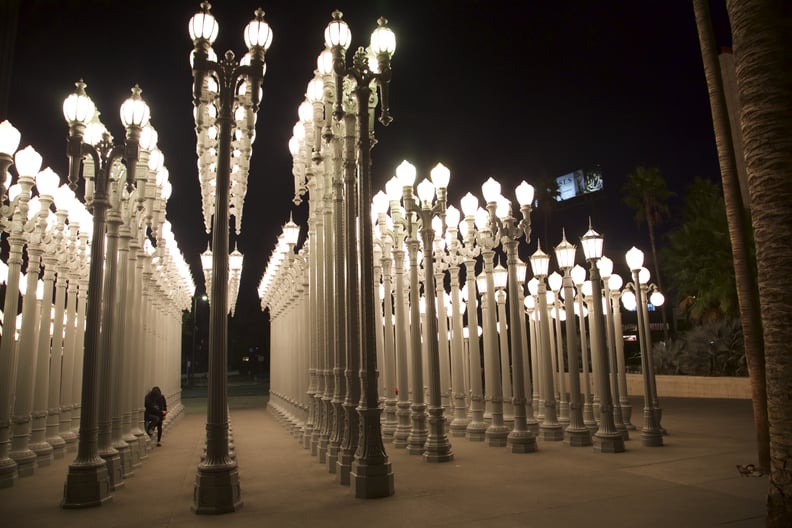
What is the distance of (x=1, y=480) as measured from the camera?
11820mm

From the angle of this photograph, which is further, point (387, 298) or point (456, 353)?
point (456, 353)

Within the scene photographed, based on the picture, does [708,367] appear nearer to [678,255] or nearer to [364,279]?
[678,255]

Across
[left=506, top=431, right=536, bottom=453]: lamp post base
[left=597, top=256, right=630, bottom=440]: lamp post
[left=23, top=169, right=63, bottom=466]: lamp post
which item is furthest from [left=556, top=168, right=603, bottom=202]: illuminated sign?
[left=23, top=169, right=63, bottom=466]: lamp post

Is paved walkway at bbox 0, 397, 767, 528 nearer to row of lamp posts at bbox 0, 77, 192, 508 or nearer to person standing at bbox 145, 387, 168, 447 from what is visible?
row of lamp posts at bbox 0, 77, 192, 508

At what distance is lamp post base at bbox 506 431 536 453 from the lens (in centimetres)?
1406

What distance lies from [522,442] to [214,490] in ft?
26.0

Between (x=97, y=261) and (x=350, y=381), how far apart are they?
4.77 metres

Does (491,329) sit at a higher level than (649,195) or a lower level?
lower

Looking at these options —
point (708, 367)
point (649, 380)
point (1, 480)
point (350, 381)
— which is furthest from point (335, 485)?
point (708, 367)

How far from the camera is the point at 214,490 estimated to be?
8.50 metres

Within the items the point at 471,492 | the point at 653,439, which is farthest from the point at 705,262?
the point at 471,492

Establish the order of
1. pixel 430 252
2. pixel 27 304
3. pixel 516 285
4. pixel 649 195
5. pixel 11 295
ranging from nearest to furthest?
pixel 11 295 < pixel 430 252 < pixel 27 304 < pixel 516 285 < pixel 649 195

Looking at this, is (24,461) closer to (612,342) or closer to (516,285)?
(516,285)

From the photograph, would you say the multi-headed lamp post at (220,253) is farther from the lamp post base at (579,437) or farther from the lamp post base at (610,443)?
the lamp post base at (579,437)
